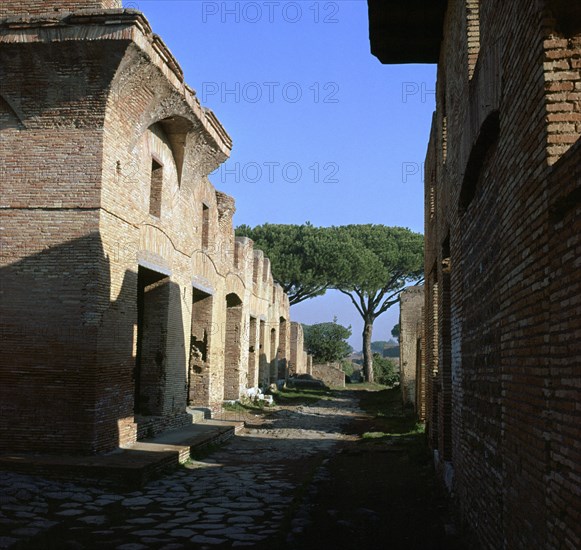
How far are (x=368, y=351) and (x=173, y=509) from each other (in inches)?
1322

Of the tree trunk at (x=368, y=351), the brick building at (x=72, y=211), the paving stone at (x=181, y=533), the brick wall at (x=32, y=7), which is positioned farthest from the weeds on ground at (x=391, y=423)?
the tree trunk at (x=368, y=351)

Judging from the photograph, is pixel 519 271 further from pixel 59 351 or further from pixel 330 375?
pixel 330 375

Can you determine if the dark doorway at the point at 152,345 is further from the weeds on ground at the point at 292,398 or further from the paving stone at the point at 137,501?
the weeds on ground at the point at 292,398

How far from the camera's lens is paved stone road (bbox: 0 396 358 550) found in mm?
5832

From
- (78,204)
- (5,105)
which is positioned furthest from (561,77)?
(5,105)

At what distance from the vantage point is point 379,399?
24875 mm

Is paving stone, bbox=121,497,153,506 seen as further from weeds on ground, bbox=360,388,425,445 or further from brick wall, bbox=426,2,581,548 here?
weeds on ground, bbox=360,388,425,445

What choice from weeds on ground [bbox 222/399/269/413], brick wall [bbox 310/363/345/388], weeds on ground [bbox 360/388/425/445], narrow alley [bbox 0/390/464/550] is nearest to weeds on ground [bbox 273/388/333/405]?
weeds on ground [bbox 360/388/425/445]

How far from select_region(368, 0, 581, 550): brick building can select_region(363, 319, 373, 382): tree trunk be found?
33584mm

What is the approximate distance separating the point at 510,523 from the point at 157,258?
8.74 meters

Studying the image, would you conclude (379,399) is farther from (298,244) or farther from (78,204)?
(78,204)

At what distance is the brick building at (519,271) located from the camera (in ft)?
9.23

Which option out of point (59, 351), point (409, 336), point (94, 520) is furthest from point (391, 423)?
point (94, 520)

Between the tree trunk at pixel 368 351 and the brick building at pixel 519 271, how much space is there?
33584mm
